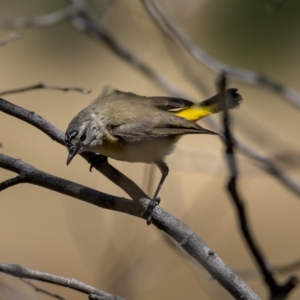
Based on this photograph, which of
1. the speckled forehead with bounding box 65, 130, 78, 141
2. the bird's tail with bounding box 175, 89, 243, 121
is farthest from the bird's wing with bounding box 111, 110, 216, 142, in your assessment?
the speckled forehead with bounding box 65, 130, 78, 141

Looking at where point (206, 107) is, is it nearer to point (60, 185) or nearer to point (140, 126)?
point (140, 126)

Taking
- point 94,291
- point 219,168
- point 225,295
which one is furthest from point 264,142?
point 94,291

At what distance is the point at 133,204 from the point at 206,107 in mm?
1315

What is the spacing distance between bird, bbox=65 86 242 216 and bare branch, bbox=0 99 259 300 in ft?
1.84

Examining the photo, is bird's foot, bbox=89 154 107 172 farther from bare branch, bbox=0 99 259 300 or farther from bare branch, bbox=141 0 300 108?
bare branch, bbox=141 0 300 108

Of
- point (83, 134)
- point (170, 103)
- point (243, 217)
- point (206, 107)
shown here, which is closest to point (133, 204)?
point (243, 217)

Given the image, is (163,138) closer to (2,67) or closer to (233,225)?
(233,225)

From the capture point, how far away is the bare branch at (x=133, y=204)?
7.42 ft

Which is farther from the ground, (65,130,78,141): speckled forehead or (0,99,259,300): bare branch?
(65,130,78,141): speckled forehead

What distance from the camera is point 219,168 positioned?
12.6 feet

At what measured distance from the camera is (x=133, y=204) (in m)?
2.71

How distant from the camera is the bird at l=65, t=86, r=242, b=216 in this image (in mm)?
3654

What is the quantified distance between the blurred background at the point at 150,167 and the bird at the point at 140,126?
159 millimetres

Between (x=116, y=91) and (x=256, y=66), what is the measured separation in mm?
9648
